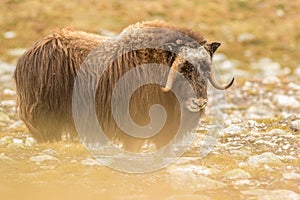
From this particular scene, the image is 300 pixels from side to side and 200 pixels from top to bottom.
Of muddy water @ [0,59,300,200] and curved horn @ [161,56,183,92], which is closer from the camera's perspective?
muddy water @ [0,59,300,200]

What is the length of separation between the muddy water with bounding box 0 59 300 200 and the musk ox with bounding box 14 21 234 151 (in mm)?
409

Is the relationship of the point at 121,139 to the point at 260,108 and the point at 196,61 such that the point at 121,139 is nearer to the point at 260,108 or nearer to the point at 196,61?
the point at 196,61

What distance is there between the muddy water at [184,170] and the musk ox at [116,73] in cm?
41

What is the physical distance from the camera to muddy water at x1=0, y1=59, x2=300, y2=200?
14.5 ft

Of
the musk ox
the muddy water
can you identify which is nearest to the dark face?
the musk ox

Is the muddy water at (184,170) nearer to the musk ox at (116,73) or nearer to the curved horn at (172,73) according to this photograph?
the musk ox at (116,73)

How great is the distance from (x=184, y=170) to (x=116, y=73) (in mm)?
1079

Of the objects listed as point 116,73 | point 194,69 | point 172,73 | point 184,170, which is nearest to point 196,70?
point 194,69

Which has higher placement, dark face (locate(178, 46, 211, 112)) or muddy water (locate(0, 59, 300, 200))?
dark face (locate(178, 46, 211, 112))

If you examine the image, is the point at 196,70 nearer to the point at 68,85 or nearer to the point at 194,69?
the point at 194,69

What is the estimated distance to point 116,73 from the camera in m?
5.24

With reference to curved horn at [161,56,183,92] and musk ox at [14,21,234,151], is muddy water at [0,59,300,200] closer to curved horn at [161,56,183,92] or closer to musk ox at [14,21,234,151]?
musk ox at [14,21,234,151]

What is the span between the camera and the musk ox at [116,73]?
5195 millimetres

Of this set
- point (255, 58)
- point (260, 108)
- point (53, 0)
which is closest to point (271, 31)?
point (255, 58)
